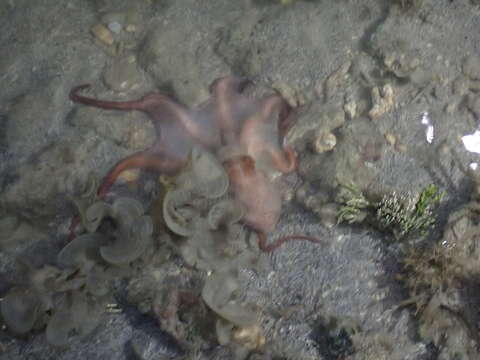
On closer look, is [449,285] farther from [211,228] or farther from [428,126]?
[211,228]

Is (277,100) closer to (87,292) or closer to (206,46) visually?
(206,46)

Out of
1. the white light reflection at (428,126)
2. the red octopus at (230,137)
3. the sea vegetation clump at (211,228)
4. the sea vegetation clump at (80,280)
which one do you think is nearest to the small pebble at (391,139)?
the white light reflection at (428,126)

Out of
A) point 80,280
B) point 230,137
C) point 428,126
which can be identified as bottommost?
point 80,280

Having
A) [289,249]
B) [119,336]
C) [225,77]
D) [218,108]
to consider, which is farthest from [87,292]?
[225,77]

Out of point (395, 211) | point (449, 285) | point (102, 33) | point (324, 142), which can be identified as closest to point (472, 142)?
point (395, 211)

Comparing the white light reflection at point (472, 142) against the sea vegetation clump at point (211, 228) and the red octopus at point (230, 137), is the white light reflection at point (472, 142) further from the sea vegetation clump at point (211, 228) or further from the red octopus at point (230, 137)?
the sea vegetation clump at point (211, 228)

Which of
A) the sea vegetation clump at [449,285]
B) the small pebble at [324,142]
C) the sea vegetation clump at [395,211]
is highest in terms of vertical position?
the small pebble at [324,142]

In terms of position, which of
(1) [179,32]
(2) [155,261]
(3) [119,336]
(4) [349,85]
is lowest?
(3) [119,336]
